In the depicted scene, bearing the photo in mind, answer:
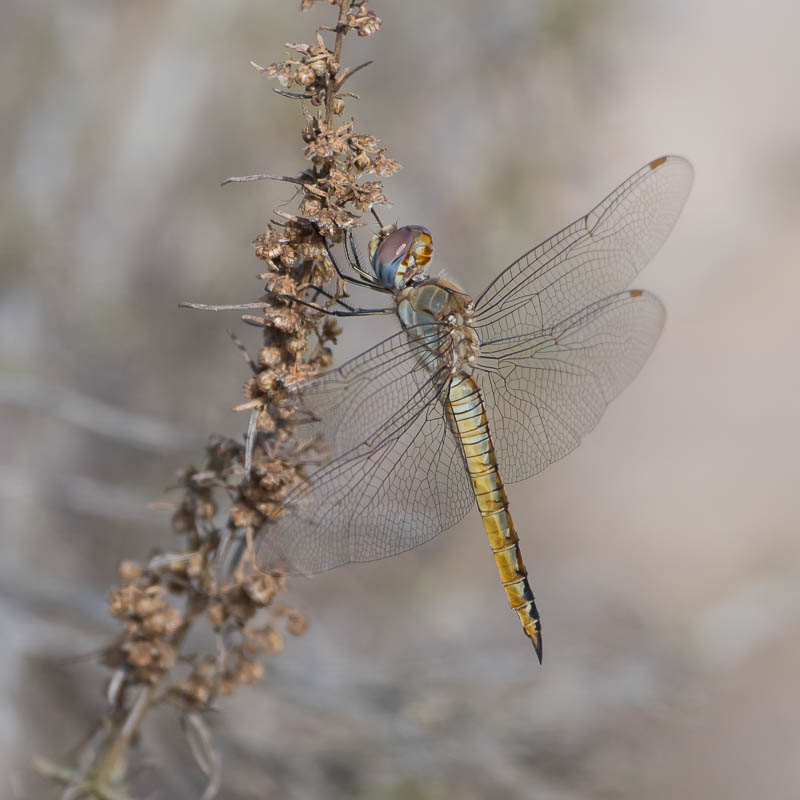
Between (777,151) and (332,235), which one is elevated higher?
(777,151)

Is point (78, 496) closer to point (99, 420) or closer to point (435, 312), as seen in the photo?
point (99, 420)

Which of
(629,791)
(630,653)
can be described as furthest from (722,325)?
(629,791)

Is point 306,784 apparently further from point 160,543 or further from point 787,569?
point 787,569

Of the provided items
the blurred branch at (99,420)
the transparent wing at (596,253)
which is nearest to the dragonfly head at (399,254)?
the transparent wing at (596,253)

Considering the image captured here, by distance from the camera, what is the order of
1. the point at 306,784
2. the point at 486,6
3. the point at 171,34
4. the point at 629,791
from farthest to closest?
the point at 486,6, the point at 171,34, the point at 629,791, the point at 306,784

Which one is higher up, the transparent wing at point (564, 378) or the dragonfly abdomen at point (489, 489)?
the transparent wing at point (564, 378)

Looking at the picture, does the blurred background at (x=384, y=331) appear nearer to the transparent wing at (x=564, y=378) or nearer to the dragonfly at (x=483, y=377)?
the dragonfly at (x=483, y=377)
